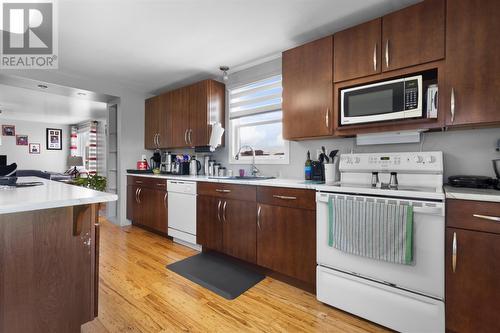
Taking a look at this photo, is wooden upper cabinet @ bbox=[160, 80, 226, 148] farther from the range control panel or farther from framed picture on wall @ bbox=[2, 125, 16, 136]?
framed picture on wall @ bbox=[2, 125, 16, 136]

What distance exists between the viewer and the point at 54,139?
7.98m

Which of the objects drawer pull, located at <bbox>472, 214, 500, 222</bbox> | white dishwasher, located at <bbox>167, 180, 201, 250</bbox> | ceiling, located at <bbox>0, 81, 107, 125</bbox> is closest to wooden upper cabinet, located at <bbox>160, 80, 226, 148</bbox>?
white dishwasher, located at <bbox>167, 180, 201, 250</bbox>

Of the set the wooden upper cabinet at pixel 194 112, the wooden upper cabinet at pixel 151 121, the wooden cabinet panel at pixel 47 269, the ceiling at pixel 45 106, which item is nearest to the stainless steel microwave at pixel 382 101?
the wooden upper cabinet at pixel 194 112

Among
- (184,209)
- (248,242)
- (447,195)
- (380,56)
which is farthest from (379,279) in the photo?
(184,209)

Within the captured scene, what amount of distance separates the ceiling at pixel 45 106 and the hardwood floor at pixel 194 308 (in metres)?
3.45

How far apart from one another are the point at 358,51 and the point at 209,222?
222cm

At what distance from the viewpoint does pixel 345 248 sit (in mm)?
1698

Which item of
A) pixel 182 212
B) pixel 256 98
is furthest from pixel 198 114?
pixel 182 212

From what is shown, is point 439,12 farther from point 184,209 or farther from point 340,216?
point 184,209

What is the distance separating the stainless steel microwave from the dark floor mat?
1.69 metres

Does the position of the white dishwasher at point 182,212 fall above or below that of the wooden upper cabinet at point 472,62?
below

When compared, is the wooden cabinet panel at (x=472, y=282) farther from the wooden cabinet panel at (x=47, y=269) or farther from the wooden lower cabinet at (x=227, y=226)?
the wooden cabinet panel at (x=47, y=269)

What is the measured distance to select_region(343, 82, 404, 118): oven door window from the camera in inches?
70.1

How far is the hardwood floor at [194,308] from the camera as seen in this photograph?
1577 mm
